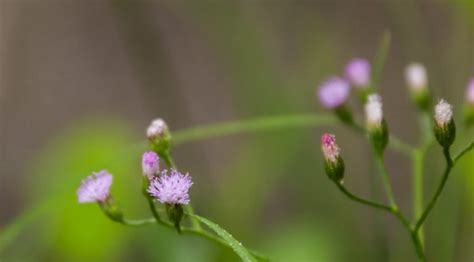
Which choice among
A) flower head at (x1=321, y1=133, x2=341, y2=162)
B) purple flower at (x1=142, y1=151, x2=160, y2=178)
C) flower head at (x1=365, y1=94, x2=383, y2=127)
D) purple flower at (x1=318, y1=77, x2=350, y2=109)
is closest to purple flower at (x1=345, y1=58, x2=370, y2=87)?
purple flower at (x1=318, y1=77, x2=350, y2=109)

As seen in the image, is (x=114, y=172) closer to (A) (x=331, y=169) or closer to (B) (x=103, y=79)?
(A) (x=331, y=169)

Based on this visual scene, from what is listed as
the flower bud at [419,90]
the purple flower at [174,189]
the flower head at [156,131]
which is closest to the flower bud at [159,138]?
the flower head at [156,131]

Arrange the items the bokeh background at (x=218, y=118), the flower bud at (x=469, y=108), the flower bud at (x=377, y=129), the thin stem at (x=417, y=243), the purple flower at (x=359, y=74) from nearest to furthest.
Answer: the thin stem at (x=417, y=243)
the flower bud at (x=377, y=129)
the flower bud at (x=469, y=108)
the purple flower at (x=359, y=74)
the bokeh background at (x=218, y=118)

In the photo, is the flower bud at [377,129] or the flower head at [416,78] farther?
the flower head at [416,78]

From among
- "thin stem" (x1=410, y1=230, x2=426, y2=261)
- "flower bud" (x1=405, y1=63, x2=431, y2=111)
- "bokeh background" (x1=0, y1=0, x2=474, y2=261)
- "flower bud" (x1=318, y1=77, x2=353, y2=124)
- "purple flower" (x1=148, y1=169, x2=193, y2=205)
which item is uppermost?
"purple flower" (x1=148, y1=169, x2=193, y2=205)

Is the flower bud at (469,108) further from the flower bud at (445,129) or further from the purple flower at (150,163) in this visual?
the purple flower at (150,163)

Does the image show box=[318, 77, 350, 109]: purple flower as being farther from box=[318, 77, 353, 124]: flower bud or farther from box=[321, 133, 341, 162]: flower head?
box=[321, 133, 341, 162]: flower head
